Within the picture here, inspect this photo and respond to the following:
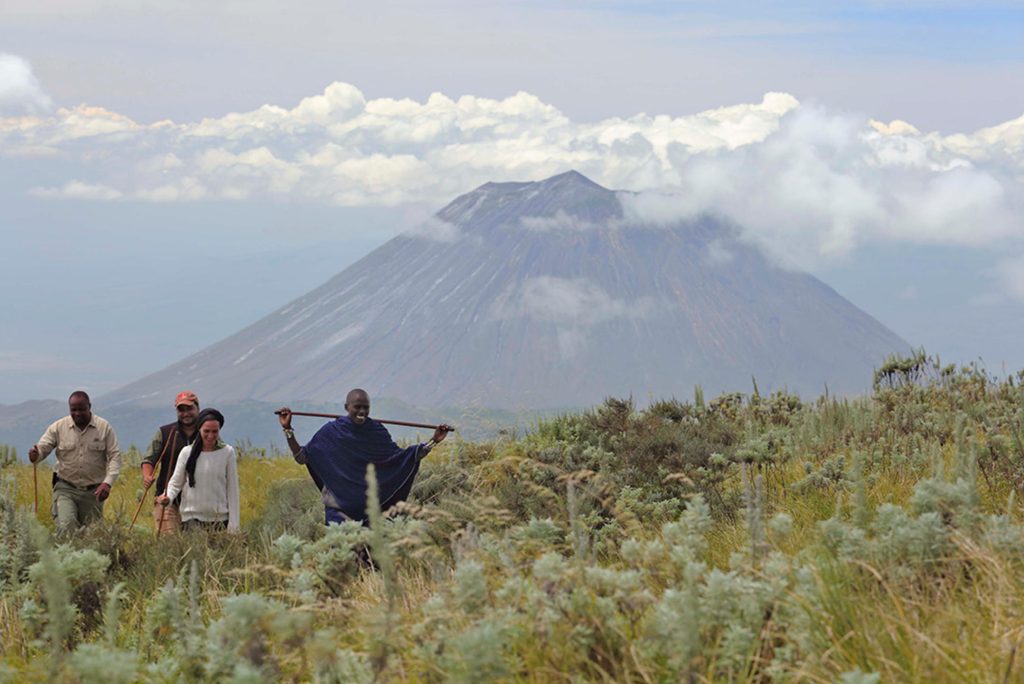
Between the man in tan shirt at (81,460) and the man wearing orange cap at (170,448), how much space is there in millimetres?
768

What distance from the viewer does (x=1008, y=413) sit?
490 inches

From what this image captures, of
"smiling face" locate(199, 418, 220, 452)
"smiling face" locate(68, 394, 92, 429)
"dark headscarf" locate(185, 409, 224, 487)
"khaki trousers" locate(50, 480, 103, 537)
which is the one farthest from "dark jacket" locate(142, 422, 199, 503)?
"khaki trousers" locate(50, 480, 103, 537)

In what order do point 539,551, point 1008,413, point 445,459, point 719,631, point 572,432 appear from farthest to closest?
point 445,459
point 572,432
point 1008,413
point 539,551
point 719,631

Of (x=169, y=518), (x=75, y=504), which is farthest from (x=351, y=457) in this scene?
(x=75, y=504)

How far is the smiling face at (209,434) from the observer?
1179 cm

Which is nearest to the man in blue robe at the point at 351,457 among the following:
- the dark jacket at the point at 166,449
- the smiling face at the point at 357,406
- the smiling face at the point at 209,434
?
the smiling face at the point at 357,406

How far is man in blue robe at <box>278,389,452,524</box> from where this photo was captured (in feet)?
39.6

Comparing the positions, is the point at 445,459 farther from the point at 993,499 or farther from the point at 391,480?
the point at 993,499

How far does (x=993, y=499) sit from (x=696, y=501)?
394cm

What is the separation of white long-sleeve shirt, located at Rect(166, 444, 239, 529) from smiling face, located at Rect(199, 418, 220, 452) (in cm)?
6

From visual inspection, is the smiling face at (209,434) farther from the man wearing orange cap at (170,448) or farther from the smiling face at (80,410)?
the smiling face at (80,410)

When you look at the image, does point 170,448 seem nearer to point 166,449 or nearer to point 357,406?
point 166,449

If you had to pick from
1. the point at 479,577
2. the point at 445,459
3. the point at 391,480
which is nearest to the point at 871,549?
the point at 479,577

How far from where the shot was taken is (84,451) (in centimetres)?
1330
